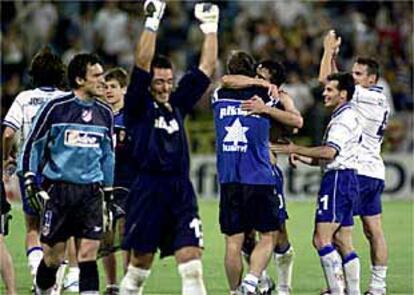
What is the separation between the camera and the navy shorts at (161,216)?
11016 mm

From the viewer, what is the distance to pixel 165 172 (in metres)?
11.0

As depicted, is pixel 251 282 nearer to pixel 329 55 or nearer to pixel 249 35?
pixel 329 55

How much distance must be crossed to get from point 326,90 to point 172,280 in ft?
9.29

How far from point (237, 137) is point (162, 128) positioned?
6.14 ft

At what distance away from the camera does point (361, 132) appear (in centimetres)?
1362

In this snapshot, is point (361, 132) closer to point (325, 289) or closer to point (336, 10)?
point (325, 289)

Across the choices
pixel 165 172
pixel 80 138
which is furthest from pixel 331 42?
pixel 165 172

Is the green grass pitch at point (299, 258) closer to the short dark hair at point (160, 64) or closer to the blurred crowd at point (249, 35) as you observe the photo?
the short dark hair at point (160, 64)

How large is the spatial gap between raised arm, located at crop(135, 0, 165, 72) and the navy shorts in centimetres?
92

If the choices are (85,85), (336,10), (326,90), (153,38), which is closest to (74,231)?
(85,85)

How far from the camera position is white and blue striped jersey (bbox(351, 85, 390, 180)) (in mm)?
14203

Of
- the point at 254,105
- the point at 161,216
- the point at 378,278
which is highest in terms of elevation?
the point at 254,105

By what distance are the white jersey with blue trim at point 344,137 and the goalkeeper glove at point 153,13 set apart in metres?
2.86

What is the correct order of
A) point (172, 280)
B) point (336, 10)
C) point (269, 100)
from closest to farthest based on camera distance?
point (269, 100)
point (172, 280)
point (336, 10)
